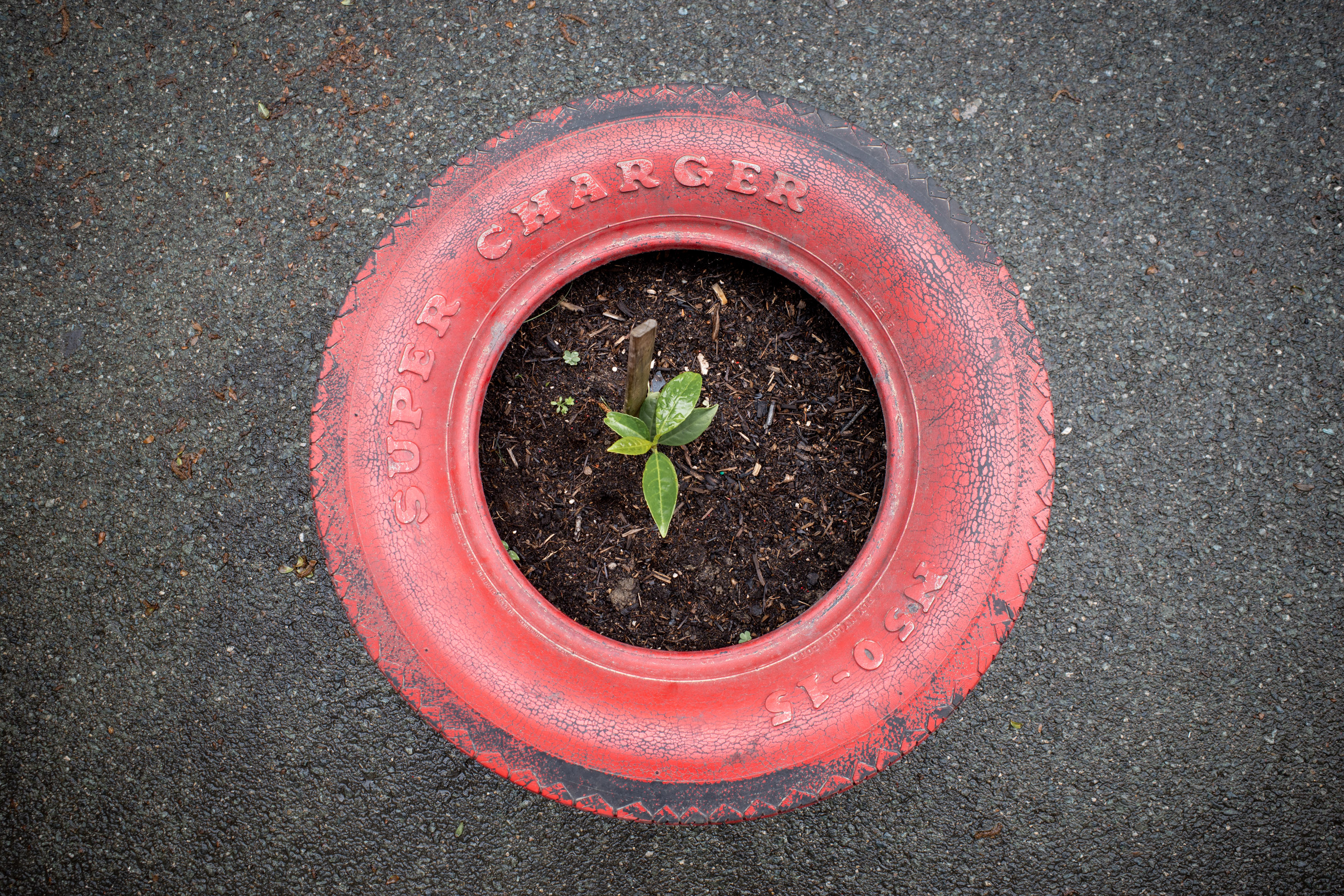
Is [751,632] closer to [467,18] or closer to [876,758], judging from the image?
[876,758]

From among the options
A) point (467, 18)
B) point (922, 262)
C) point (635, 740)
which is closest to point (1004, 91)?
point (922, 262)

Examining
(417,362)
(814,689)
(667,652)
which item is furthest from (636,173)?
(814,689)

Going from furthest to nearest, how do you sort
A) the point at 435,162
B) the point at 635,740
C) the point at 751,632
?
the point at 435,162, the point at 751,632, the point at 635,740

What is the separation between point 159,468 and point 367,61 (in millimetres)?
1200

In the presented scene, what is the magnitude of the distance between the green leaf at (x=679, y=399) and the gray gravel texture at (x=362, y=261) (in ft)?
2.98

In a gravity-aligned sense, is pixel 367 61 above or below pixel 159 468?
above

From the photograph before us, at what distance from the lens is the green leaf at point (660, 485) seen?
1.27 m

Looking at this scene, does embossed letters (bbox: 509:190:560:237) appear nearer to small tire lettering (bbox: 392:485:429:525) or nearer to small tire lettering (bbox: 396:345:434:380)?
small tire lettering (bbox: 396:345:434:380)

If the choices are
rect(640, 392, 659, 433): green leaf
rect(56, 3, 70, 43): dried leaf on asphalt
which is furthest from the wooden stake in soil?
rect(56, 3, 70, 43): dried leaf on asphalt

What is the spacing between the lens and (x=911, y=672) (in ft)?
4.00

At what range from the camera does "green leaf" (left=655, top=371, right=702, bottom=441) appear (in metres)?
1.29

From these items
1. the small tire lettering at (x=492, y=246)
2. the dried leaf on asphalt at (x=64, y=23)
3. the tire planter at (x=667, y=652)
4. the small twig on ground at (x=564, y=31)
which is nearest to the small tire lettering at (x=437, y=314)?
the tire planter at (x=667, y=652)

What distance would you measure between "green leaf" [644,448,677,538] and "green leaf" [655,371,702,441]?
7cm

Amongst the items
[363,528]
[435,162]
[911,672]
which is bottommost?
[911,672]
